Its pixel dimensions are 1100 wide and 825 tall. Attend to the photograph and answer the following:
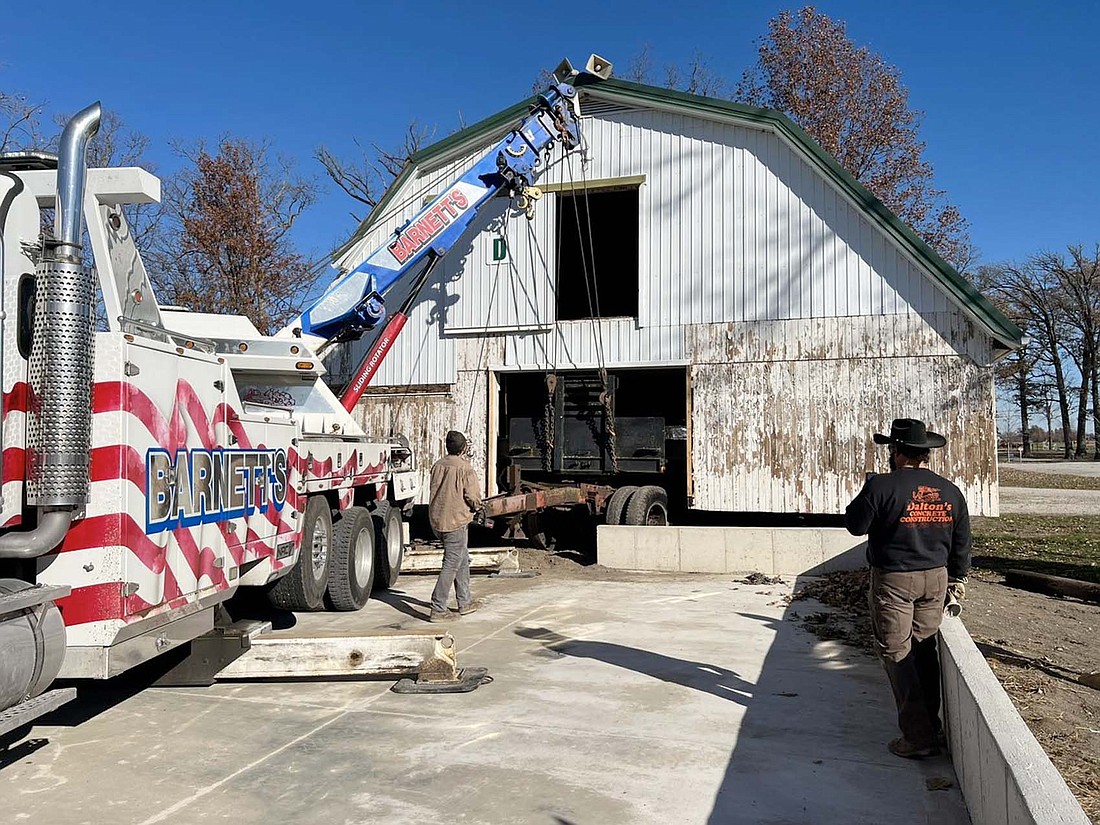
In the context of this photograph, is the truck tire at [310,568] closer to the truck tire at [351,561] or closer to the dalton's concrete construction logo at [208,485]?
the truck tire at [351,561]

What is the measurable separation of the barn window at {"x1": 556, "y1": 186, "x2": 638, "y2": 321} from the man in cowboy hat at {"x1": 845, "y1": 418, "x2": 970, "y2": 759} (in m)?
11.0

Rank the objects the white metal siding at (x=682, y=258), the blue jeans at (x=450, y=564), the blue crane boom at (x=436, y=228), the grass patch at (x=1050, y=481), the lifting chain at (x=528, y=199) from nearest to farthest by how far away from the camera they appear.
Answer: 1. the blue jeans at (x=450, y=564)
2. the blue crane boom at (x=436, y=228)
3. the white metal siding at (x=682, y=258)
4. the lifting chain at (x=528, y=199)
5. the grass patch at (x=1050, y=481)

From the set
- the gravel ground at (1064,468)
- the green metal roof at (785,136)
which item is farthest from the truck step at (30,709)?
the gravel ground at (1064,468)

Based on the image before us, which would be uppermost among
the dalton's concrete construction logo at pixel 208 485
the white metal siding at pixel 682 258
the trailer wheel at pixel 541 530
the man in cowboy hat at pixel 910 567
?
the white metal siding at pixel 682 258

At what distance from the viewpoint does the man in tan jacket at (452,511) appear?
898cm

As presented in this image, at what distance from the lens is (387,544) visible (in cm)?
1091

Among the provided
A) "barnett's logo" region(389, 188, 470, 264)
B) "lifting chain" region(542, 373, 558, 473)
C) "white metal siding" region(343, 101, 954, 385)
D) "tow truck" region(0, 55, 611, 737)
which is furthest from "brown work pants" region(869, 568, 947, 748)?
"lifting chain" region(542, 373, 558, 473)

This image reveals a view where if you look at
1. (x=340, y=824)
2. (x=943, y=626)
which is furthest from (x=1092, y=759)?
(x=340, y=824)

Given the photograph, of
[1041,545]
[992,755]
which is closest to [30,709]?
[992,755]

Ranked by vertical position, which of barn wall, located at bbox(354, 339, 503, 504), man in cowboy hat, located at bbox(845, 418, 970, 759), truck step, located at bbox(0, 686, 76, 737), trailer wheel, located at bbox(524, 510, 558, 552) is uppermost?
barn wall, located at bbox(354, 339, 503, 504)

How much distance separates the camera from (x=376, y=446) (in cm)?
1059

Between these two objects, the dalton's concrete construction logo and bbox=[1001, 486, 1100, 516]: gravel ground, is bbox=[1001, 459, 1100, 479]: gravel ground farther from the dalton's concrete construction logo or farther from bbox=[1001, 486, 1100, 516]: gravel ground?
the dalton's concrete construction logo

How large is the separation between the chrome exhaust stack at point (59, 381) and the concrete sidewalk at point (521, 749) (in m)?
1.43

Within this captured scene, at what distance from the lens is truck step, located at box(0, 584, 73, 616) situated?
386cm
